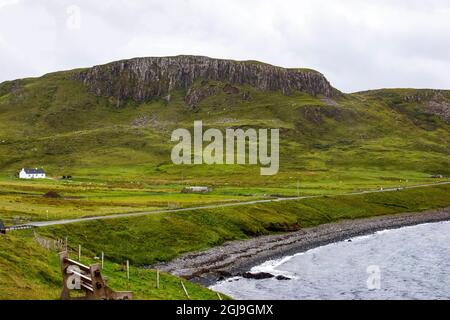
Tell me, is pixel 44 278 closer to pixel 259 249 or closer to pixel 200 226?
pixel 259 249

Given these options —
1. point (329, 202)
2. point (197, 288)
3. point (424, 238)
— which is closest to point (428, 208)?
point (329, 202)

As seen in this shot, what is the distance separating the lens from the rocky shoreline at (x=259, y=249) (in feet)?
235

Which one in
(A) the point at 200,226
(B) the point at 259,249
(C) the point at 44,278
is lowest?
(B) the point at 259,249

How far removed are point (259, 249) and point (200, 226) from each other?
12086mm

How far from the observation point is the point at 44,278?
4328cm

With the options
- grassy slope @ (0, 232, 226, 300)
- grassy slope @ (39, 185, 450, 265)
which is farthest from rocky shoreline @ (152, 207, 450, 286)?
grassy slope @ (0, 232, 226, 300)

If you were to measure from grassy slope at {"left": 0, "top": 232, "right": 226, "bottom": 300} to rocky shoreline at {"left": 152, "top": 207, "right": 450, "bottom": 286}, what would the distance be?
14.8 meters

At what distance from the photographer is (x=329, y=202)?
141m

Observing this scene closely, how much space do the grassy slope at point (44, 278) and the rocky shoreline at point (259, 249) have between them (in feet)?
48.7

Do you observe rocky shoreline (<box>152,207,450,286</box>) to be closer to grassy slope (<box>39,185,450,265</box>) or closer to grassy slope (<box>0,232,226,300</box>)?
grassy slope (<box>39,185,450,265</box>)

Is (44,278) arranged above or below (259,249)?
above

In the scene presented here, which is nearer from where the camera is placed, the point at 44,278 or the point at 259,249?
the point at 44,278

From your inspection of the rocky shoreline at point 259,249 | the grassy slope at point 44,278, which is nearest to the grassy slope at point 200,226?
the rocky shoreline at point 259,249

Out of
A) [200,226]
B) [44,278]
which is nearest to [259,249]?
[200,226]
